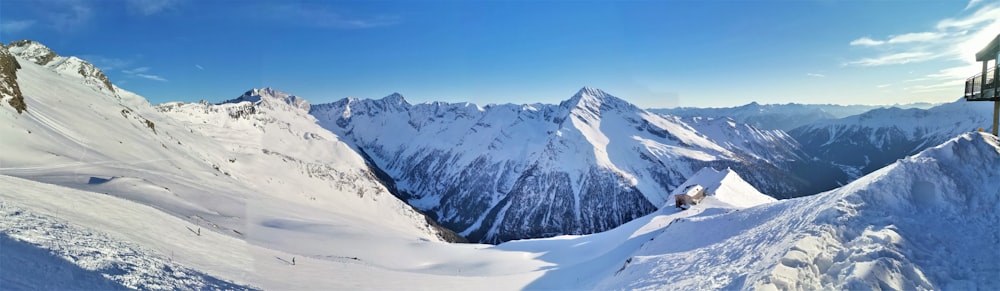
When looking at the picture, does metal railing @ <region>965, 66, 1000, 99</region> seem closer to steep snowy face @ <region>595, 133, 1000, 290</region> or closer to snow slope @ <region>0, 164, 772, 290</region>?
steep snowy face @ <region>595, 133, 1000, 290</region>

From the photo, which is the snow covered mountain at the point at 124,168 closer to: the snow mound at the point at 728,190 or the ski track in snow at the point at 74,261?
the ski track in snow at the point at 74,261

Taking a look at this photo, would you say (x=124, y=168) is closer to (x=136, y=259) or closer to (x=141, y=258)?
(x=141, y=258)

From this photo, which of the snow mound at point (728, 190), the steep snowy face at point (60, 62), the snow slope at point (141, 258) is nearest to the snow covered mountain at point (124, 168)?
the steep snowy face at point (60, 62)

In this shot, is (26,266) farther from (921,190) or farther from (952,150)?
(952,150)

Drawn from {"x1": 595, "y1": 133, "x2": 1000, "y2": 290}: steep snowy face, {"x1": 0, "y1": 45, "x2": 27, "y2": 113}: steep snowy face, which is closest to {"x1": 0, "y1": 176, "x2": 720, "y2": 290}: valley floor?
{"x1": 595, "y1": 133, "x2": 1000, "y2": 290}: steep snowy face

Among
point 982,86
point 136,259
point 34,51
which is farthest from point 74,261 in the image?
point 34,51

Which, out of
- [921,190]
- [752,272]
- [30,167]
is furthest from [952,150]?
[30,167]
